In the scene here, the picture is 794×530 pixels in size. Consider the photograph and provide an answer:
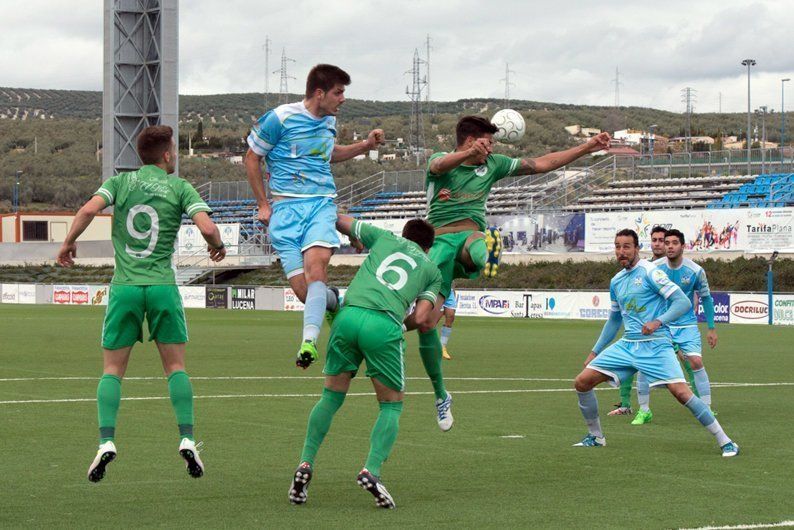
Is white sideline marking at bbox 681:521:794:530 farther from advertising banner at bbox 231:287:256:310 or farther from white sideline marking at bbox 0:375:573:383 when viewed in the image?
advertising banner at bbox 231:287:256:310

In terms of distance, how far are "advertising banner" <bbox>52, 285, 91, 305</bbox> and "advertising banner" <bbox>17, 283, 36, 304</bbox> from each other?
1719 mm

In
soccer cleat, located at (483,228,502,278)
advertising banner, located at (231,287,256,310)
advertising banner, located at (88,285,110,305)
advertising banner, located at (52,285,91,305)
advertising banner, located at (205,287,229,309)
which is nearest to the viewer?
soccer cleat, located at (483,228,502,278)

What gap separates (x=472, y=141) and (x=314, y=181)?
1.70 metres

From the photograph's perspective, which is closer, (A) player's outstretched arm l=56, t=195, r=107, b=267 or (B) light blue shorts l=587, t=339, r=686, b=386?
(A) player's outstretched arm l=56, t=195, r=107, b=267

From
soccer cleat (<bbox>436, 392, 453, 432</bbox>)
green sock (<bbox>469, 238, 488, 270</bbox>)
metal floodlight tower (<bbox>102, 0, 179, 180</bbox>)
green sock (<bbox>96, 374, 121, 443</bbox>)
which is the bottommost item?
soccer cleat (<bbox>436, 392, 453, 432</bbox>)

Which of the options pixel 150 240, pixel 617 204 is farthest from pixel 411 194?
pixel 150 240

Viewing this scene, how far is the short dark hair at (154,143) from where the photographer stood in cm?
895

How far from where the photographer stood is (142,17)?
60375mm

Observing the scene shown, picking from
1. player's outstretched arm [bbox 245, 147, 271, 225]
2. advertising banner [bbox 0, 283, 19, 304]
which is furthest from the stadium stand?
player's outstretched arm [bbox 245, 147, 271, 225]

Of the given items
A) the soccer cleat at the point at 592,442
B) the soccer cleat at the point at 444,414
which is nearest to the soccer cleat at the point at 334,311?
the soccer cleat at the point at 444,414

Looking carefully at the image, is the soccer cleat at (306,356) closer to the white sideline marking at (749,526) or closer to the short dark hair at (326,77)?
the short dark hair at (326,77)

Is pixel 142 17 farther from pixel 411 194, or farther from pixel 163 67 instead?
pixel 411 194

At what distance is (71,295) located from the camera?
2480 inches

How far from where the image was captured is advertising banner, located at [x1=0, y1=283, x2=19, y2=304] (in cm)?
6644
